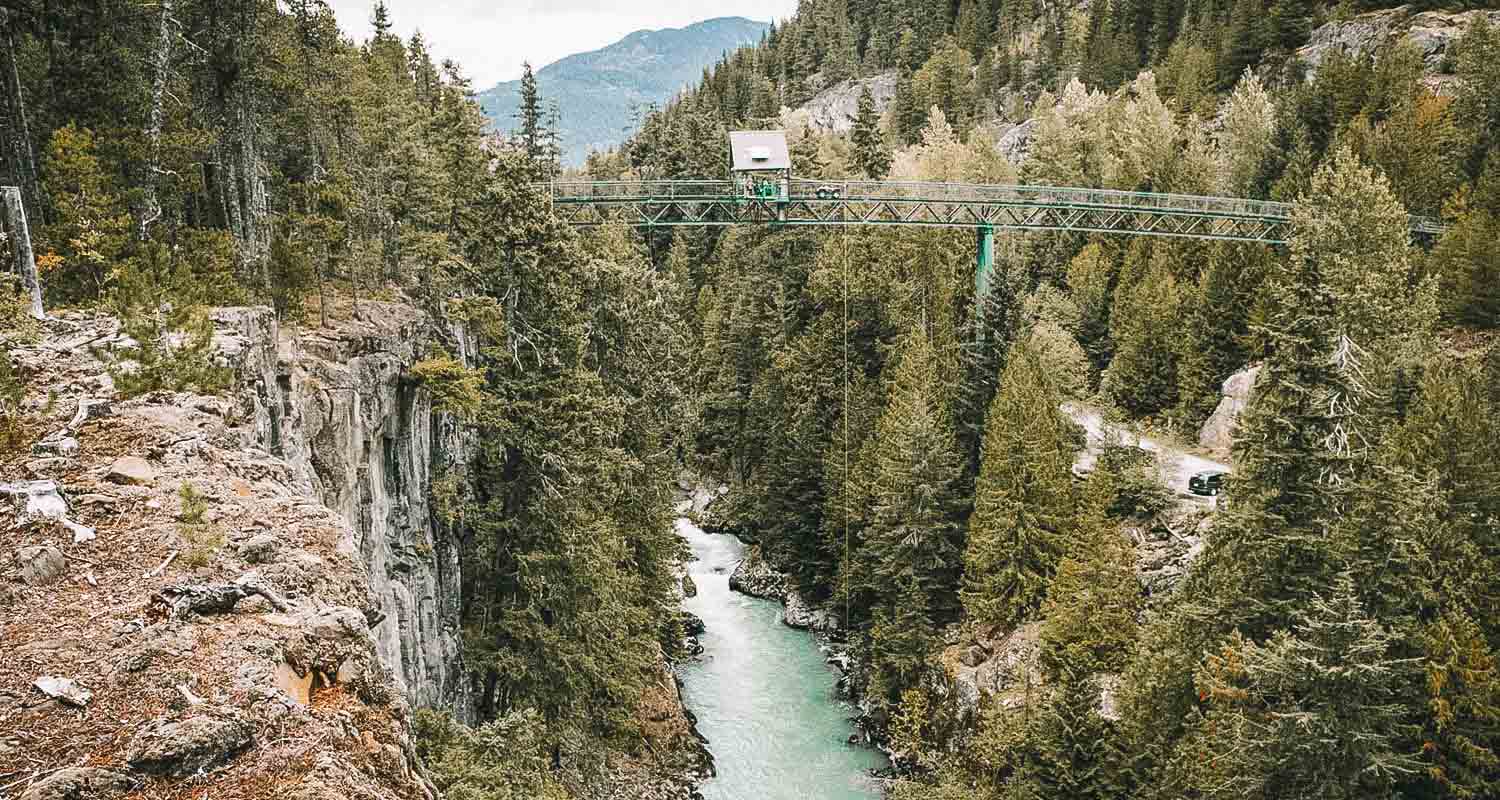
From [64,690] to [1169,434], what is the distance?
4374 centimetres

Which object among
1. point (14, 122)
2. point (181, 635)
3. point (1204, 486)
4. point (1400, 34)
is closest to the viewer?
point (181, 635)

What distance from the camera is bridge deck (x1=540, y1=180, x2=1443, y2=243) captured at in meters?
45.9

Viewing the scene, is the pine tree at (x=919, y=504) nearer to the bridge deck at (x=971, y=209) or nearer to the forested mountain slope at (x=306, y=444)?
the forested mountain slope at (x=306, y=444)

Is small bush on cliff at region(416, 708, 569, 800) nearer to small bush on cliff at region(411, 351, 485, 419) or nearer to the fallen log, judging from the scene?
small bush on cliff at region(411, 351, 485, 419)

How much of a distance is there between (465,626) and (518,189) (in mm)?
12081

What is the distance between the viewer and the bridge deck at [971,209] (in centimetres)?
4591

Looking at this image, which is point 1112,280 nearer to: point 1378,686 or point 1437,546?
point 1437,546

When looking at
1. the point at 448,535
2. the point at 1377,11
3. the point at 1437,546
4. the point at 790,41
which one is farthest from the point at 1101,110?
the point at 790,41

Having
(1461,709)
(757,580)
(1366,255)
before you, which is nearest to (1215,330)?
(1366,255)

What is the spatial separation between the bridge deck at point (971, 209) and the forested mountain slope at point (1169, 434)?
5.61ft

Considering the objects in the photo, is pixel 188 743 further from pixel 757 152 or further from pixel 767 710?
pixel 757 152

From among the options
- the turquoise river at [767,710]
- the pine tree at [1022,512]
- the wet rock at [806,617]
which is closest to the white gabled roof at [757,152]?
the pine tree at [1022,512]

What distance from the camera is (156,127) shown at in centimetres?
2369

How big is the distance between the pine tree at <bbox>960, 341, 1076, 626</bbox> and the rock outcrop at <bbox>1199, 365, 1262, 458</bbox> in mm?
9071
